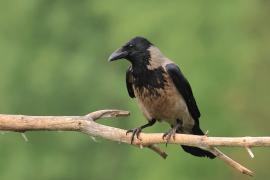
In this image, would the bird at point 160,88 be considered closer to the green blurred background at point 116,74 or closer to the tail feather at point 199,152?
the tail feather at point 199,152

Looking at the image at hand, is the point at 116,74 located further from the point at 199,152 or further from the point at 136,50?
the point at 199,152

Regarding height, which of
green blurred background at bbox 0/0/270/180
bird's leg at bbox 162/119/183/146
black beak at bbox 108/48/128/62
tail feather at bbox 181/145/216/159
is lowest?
green blurred background at bbox 0/0/270/180

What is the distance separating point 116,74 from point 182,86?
17496 mm

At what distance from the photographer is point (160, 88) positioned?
40.8 feet

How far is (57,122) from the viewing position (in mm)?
11148

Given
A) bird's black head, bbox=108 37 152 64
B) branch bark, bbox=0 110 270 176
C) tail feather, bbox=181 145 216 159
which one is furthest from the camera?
bird's black head, bbox=108 37 152 64

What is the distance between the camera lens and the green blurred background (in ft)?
83.3

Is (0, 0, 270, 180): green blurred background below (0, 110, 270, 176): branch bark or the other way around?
below

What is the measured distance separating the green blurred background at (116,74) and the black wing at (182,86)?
1117cm

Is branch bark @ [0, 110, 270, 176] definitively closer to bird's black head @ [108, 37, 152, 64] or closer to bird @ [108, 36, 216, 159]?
bird @ [108, 36, 216, 159]

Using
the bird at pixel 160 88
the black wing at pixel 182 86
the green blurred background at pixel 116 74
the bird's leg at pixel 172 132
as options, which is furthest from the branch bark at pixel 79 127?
the green blurred background at pixel 116 74

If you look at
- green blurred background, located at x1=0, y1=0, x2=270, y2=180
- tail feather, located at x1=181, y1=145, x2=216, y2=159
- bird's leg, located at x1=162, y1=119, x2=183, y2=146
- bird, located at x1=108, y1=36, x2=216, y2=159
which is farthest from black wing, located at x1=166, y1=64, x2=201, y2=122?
green blurred background, located at x1=0, y1=0, x2=270, y2=180

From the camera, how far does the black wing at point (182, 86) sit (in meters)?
12.5

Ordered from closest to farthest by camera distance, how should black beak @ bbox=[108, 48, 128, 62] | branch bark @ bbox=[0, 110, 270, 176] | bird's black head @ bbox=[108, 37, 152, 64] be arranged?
branch bark @ bbox=[0, 110, 270, 176]
black beak @ bbox=[108, 48, 128, 62]
bird's black head @ bbox=[108, 37, 152, 64]
